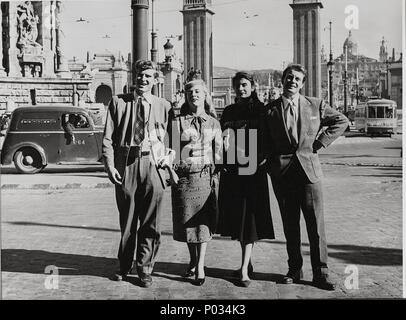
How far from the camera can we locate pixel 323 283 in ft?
17.9

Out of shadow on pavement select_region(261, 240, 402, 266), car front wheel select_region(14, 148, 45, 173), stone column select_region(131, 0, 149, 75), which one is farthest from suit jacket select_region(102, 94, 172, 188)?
car front wheel select_region(14, 148, 45, 173)

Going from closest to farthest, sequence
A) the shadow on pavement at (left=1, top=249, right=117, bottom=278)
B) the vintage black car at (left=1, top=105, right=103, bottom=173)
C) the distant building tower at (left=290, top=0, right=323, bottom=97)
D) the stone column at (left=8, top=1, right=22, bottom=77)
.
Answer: the shadow on pavement at (left=1, top=249, right=117, bottom=278), the vintage black car at (left=1, top=105, right=103, bottom=173), the stone column at (left=8, top=1, right=22, bottom=77), the distant building tower at (left=290, top=0, right=323, bottom=97)

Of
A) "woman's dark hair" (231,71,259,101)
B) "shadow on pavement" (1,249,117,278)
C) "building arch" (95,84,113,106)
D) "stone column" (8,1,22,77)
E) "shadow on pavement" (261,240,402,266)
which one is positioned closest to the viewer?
"woman's dark hair" (231,71,259,101)

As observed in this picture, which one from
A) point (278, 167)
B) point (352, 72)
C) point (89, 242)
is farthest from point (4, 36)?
point (352, 72)

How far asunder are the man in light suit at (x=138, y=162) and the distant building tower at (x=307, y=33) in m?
30.0

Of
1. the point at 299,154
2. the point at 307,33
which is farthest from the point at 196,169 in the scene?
the point at 307,33

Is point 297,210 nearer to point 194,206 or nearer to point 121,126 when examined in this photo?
point 194,206

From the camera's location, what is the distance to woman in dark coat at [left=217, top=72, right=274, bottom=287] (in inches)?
223

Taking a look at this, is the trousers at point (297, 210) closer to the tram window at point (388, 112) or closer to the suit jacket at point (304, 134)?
the suit jacket at point (304, 134)

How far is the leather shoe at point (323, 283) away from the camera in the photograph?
5.37m

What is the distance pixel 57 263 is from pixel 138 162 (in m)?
1.53

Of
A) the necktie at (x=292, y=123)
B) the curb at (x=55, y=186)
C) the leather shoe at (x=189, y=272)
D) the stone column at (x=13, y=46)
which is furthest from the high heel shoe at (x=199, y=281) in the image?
the stone column at (x=13, y=46)

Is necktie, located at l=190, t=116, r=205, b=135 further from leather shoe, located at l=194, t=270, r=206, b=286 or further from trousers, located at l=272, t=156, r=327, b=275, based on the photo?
leather shoe, located at l=194, t=270, r=206, b=286
